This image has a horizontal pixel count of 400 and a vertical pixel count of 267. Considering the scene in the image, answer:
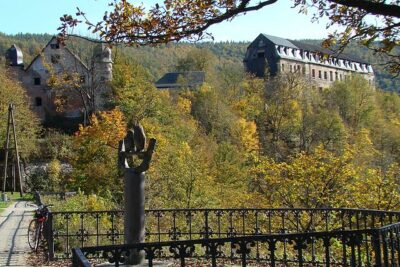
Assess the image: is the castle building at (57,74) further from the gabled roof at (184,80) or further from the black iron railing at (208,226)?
the black iron railing at (208,226)

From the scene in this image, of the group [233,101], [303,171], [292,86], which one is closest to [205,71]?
[233,101]

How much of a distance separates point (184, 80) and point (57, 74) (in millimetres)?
27357

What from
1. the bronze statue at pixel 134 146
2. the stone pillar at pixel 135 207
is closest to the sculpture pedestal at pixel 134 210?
the stone pillar at pixel 135 207

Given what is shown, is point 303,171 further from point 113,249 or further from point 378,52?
point 113,249

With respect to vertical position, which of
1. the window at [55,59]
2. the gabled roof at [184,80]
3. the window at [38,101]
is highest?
the gabled roof at [184,80]

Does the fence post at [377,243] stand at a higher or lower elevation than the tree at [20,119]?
lower

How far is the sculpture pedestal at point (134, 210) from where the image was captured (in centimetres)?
980

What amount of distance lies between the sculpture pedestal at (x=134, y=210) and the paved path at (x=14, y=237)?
299cm

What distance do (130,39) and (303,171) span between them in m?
17.3

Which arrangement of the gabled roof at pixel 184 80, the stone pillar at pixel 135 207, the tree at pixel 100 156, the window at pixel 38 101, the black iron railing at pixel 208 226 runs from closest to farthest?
the black iron railing at pixel 208 226 < the stone pillar at pixel 135 207 < the tree at pixel 100 156 < the window at pixel 38 101 < the gabled roof at pixel 184 80

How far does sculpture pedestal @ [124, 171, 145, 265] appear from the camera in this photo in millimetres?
9797

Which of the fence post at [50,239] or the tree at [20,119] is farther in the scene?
the tree at [20,119]

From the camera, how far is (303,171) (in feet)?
74.1

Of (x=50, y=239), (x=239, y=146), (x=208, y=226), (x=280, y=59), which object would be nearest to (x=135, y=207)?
(x=50, y=239)
